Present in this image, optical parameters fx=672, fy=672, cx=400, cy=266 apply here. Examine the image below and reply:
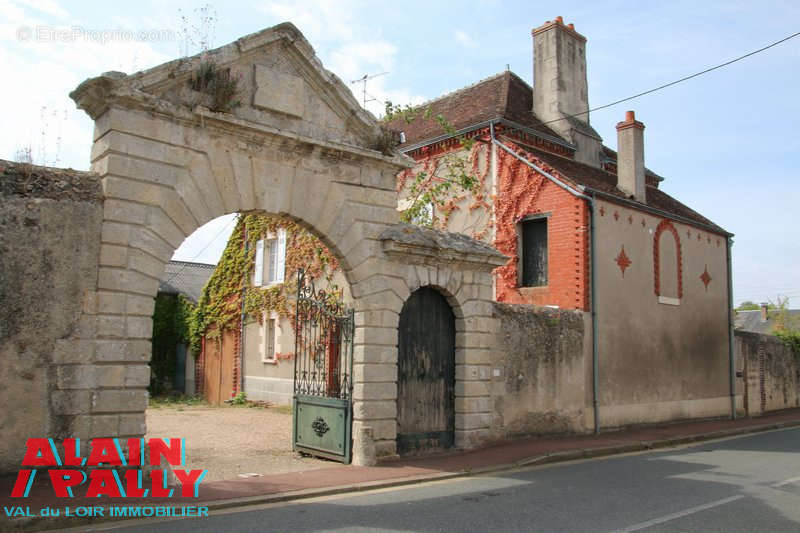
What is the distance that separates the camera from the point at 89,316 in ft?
23.1

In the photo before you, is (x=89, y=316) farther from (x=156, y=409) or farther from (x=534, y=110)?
(x=534, y=110)

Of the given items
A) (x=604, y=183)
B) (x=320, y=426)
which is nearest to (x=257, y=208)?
(x=320, y=426)

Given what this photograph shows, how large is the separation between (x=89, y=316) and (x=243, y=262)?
13212mm

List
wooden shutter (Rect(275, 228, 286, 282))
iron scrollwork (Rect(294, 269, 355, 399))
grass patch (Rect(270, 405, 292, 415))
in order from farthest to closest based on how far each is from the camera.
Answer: wooden shutter (Rect(275, 228, 286, 282)) → grass patch (Rect(270, 405, 292, 415)) → iron scrollwork (Rect(294, 269, 355, 399))

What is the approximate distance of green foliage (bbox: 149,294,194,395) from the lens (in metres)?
21.5

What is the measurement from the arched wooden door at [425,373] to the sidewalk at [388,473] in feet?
1.21

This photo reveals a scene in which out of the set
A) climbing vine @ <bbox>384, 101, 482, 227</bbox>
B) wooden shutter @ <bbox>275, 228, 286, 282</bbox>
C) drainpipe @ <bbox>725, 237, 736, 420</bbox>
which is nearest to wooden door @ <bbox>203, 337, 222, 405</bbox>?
wooden shutter @ <bbox>275, 228, 286, 282</bbox>

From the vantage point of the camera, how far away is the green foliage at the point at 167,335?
848 inches

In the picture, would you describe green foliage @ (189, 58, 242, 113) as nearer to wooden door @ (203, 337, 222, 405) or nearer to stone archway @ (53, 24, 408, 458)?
stone archway @ (53, 24, 408, 458)

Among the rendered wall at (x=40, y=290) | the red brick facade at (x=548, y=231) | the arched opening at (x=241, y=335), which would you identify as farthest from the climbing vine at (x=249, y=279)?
the rendered wall at (x=40, y=290)

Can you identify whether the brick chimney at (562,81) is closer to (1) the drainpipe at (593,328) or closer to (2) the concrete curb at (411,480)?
(1) the drainpipe at (593,328)

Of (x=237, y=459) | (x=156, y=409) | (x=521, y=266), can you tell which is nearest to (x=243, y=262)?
(x=156, y=409)

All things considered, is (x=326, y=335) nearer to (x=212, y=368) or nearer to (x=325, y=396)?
(x=325, y=396)

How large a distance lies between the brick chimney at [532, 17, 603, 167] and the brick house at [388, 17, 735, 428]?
28 millimetres
